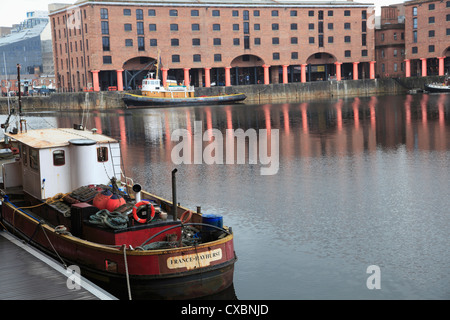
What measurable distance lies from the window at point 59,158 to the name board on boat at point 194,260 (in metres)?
6.06

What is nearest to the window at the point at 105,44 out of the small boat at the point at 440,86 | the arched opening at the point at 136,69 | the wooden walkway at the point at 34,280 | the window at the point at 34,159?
the arched opening at the point at 136,69

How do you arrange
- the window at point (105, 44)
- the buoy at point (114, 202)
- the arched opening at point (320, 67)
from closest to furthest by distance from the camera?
the buoy at point (114, 202)
the window at point (105, 44)
the arched opening at point (320, 67)

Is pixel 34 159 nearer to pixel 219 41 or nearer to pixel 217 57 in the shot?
pixel 217 57

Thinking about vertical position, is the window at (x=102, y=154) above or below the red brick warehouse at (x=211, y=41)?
below

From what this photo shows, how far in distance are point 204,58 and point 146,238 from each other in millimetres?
81641

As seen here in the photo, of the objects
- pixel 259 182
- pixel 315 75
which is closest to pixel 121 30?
pixel 315 75

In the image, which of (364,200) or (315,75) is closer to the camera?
(364,200)

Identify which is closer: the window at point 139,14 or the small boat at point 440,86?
the window at point 139,14

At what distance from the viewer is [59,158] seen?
17.4 meters

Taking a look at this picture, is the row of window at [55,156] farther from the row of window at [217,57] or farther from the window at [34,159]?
the row of window at [217,57]

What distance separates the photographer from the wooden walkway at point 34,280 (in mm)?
11914

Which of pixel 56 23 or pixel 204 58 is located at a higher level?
pixel 56 23

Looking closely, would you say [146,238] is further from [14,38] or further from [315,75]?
[14,38]
